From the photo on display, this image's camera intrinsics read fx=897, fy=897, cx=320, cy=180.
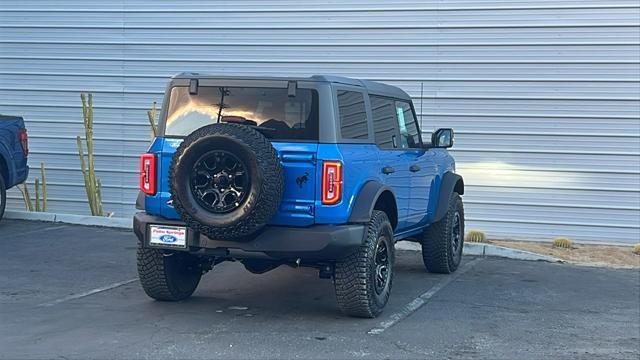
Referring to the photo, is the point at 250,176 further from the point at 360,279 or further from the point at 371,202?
the point at 360,279

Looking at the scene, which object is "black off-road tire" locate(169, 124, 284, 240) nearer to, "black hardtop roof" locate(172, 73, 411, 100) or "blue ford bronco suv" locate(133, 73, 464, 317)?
"blue ford bronco suv" locate(133, 73, 464, 317)

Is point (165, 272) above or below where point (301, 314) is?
above

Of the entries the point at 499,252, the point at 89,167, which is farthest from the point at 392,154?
the point at 89,167

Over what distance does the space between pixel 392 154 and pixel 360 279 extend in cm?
150

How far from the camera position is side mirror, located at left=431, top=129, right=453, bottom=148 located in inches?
369

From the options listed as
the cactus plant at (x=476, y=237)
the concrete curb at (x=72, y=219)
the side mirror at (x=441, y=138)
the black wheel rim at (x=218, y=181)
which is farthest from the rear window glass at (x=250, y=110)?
the concrete curb at (x=72, y=219)

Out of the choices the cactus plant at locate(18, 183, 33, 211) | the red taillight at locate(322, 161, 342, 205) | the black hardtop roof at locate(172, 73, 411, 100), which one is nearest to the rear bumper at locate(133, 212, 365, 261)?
the red taillight at locate(322, 161, 342, 205)

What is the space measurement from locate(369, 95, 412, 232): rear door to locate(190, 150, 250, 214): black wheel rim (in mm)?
1503

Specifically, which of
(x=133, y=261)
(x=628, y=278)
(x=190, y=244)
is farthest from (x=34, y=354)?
(x=628, y=278)

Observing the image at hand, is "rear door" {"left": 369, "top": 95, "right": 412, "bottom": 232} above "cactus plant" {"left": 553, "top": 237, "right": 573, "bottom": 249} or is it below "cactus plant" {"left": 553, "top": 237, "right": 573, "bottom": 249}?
above

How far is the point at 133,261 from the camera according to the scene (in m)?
10.2

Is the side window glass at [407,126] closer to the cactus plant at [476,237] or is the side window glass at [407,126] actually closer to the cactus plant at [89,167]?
the cactus plant at [476,237]

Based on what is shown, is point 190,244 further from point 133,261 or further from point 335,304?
point 133,261

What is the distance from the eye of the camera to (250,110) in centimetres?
716
